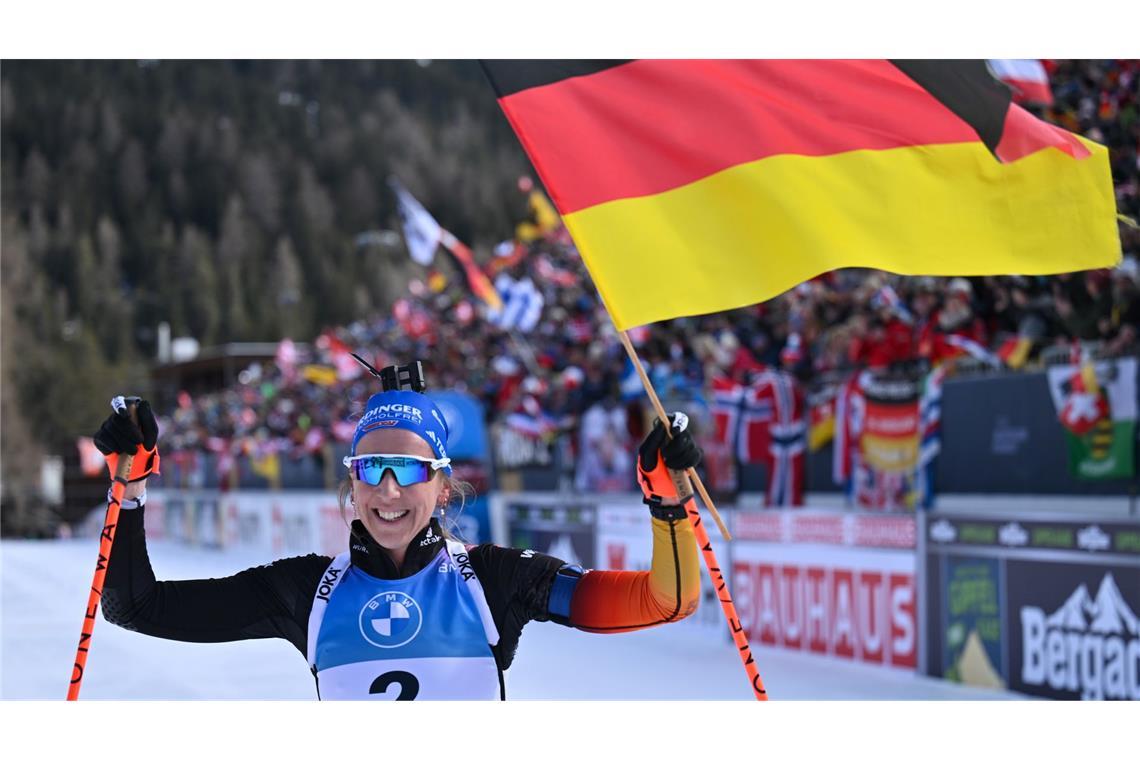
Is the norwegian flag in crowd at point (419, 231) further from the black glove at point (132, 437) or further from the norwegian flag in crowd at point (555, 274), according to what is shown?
the black glove at point (132, 437)

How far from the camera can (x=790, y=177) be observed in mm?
4559

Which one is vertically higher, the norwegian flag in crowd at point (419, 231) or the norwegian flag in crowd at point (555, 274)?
the norwegian flag in crowd at point (419, 231)

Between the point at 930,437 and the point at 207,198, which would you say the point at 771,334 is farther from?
the point at 207,198

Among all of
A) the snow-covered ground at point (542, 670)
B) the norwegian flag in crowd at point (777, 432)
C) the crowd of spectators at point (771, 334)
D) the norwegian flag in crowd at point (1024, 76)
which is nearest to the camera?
the norwegian flag in crowd at point (1024, 76)

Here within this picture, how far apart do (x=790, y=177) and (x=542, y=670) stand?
6099mm

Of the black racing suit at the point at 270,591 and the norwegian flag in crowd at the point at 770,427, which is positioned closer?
the black racing suit at the point at 270,591

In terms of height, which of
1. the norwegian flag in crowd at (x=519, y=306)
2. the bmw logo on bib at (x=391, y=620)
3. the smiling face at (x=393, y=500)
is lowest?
the bmw logo on bib at (x=391, y=620)

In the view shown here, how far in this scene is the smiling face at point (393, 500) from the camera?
135 inches

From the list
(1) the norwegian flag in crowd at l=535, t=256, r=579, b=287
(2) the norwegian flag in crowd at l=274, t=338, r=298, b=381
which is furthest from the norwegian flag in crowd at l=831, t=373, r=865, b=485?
(2) the norwegian flag in crowd at l=274, t=338, r=298, b=381

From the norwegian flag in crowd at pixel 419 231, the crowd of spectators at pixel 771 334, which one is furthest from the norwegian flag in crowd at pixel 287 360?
the norwegian flag in crowd at pixel 419 231

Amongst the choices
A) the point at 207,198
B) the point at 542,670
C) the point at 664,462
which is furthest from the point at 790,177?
the point at 207,198

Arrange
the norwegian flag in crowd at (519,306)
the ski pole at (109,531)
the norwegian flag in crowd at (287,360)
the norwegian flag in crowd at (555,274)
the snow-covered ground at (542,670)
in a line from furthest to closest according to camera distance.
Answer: the norwegian flag in crowd at (287,360) → the norwegian flag in crowd at (555,274) → the norwegian flag in crowd at (519,306) → the snow-covered ground at (542,670) → the ski pole at (109,531)

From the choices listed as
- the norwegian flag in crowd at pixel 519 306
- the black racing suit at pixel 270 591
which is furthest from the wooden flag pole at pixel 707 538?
the norwegian flag in crowd at pixel 519 306

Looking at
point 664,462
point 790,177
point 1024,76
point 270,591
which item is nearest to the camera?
point 664,462
